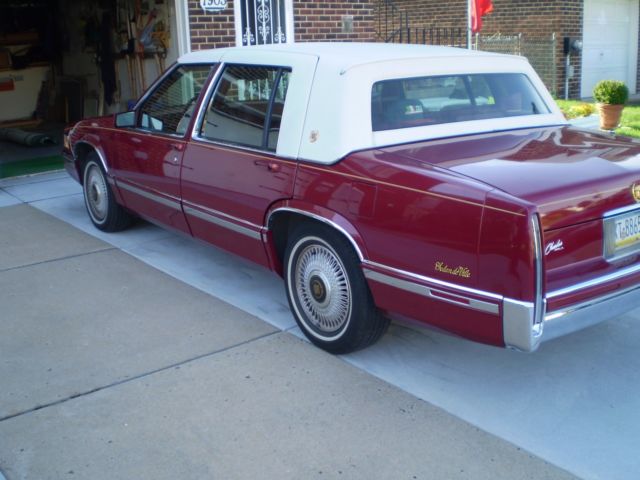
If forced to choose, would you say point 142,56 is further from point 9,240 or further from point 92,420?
point 92,420

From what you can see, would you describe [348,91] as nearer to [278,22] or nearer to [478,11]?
[278,22]

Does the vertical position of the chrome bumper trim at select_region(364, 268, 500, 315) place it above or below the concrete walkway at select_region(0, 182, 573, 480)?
above

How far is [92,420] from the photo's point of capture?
3.80 m

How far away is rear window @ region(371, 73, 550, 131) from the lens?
4.50m

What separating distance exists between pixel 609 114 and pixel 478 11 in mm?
3249

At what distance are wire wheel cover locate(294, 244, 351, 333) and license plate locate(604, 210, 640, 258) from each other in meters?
1.36

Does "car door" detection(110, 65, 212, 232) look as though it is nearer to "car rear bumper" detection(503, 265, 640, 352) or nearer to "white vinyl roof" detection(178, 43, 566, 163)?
"white vinyl roof" detection(178, 43, 566, 163)

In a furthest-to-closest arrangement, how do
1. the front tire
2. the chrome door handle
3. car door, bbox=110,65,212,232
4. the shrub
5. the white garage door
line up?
the white garage door, the shrub, car door, bbox=110,65,212,232, the chrome door handle, the front tire

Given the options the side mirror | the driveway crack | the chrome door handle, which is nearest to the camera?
the driveway crack

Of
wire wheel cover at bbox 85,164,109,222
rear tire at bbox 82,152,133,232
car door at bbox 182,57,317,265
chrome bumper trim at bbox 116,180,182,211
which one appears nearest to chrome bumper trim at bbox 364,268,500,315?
car door at bbox 182,57,317,265

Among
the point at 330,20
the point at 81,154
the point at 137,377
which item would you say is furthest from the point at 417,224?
the point at 330,20

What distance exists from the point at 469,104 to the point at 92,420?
2884mm

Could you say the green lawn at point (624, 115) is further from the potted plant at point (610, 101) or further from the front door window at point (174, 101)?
the front door window at point (174, 101)

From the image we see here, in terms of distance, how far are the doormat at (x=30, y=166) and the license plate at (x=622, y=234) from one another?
8128 mm
